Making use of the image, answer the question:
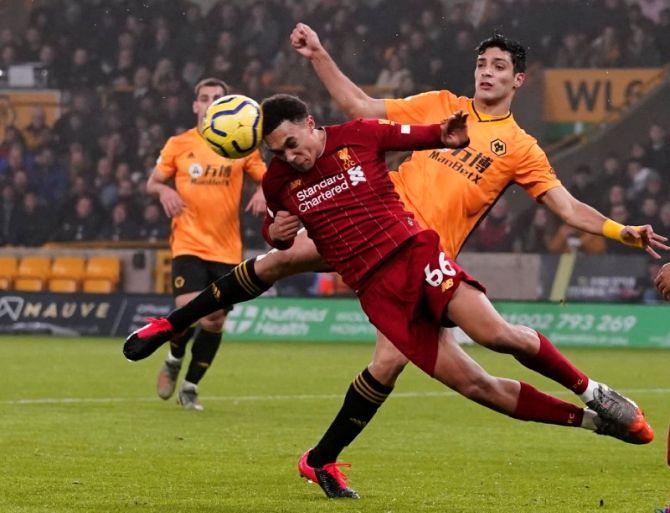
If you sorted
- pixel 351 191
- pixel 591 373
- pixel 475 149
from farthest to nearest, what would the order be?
pixel 591 373 < pixel 475 149 < pixel 351 191

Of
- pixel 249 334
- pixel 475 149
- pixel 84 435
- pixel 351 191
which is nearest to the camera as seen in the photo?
pixel 351 191

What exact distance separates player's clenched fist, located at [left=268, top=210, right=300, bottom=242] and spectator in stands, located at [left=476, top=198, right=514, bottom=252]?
595 inches

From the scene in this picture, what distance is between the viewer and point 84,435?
9.48 m

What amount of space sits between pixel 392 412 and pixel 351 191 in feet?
16.4

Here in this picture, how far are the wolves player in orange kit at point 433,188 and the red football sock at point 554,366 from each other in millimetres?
686

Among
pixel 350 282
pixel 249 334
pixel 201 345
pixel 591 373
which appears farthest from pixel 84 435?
pixel 249 334

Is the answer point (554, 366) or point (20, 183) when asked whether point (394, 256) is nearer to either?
point (554, 366)

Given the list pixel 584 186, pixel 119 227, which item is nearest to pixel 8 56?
pixel 119 227

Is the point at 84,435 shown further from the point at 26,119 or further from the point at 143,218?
the point at 26,119

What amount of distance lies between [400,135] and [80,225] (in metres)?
17.1

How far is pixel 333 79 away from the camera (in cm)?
784

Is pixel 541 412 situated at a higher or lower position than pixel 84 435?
higher

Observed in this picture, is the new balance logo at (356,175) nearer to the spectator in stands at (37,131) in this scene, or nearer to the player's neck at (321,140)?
the player's neck at (321,140)

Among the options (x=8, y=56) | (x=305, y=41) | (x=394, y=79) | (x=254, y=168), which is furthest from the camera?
(x=8, y=56)
